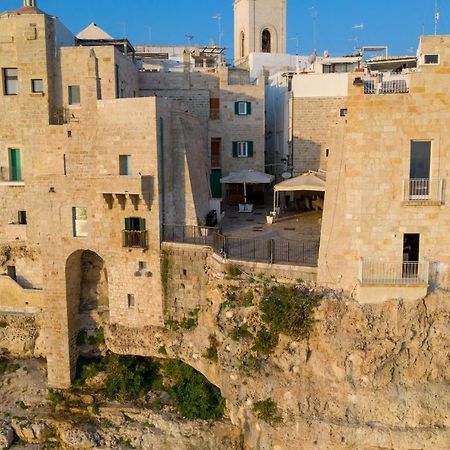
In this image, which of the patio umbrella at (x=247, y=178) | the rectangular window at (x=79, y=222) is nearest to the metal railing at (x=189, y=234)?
the rectangular window at (x=79, y=222)

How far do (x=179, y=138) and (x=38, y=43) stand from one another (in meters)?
6.87

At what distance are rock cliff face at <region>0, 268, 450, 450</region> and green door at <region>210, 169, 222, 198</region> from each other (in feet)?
47.7

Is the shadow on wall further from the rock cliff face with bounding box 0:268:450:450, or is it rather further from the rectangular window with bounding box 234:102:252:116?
the rock cliff face with bounding box 0:268:450:450

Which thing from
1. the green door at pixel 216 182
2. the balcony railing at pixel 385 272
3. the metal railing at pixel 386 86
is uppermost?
the metal railing at pixel 386 86

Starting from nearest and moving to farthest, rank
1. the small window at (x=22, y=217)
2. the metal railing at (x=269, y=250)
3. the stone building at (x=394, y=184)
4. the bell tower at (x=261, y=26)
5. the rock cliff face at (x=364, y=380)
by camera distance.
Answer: the stone building at (x=394, y=184) → the rock cliff face at (x=364, y=380) → the metal railing at (x=269, y=250) → the small window at (x=22, y=217) → the bell tower at (x=261, y=26)

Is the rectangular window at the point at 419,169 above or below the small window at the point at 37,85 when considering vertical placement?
below

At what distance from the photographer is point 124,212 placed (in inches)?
848

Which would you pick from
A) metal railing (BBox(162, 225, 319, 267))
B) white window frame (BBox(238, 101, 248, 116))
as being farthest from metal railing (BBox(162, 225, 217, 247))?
white window frame (BBox(238, 101, 248, 116))

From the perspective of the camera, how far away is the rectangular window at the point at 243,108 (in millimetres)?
32000

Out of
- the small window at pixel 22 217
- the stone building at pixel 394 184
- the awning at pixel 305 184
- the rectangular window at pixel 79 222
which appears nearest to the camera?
the stone building at pixel 394 184

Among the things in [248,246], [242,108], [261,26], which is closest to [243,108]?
[242,108]

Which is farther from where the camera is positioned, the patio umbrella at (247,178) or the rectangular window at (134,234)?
the patio umbrella at (247,178)

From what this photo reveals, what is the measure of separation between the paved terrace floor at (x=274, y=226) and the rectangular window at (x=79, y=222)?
Answer: 619 cm

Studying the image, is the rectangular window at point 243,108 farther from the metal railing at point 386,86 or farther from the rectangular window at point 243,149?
the metal railing at point 386,86
